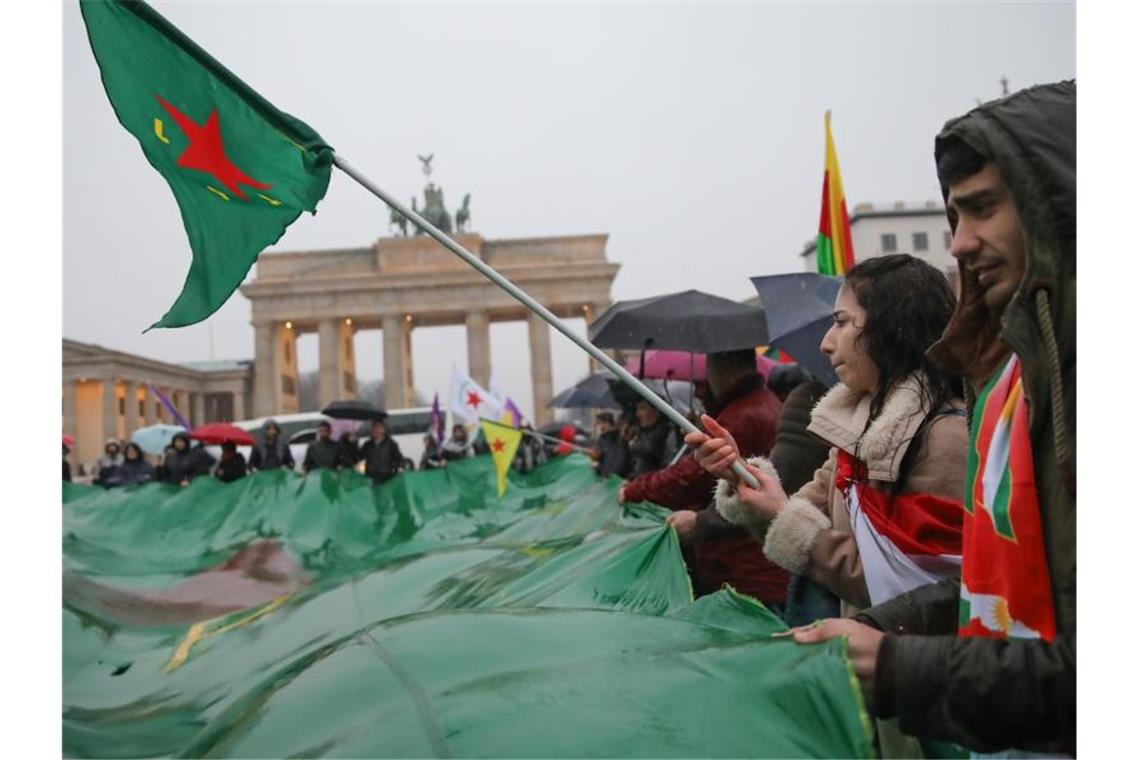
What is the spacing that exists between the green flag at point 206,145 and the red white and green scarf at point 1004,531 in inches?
68.9

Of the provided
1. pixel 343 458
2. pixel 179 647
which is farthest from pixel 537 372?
pixel 179 647

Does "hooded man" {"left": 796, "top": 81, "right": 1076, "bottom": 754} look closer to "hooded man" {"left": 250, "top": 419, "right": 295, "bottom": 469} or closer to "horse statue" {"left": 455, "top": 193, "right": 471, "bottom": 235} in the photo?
"hooded man" {"left": 250, "top": 419, "right": 295, "bottom": 469}

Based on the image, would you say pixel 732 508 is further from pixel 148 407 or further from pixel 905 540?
pixel 148 407

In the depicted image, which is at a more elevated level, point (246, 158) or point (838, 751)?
point (246, 158)

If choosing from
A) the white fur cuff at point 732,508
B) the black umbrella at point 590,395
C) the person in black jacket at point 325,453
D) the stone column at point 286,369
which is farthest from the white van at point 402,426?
the white fur cuff at point 732,508

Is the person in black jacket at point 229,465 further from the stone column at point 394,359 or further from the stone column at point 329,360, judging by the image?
the stone column at point 329,360

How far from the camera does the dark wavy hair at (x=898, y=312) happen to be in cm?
229

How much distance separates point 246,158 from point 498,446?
9.19 meters

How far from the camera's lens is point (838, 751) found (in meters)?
1.42

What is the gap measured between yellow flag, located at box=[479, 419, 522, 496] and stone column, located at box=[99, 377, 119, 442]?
55.2 m

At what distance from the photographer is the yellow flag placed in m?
11.2

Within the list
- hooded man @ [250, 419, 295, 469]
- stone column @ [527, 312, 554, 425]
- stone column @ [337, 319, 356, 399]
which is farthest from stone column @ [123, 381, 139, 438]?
hooded man @ [250, 419, 295, 469]

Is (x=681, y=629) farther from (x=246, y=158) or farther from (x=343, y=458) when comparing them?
(x=343, y=458)

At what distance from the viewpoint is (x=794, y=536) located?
7.36 feet
